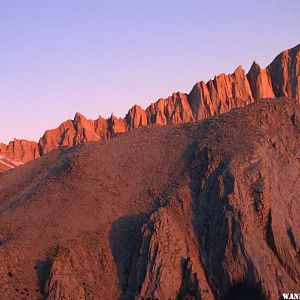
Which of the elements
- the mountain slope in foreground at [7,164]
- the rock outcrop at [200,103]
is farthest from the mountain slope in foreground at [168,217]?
the mountain slope in foreground at [7,164]

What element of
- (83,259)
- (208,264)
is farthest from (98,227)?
(208,264)

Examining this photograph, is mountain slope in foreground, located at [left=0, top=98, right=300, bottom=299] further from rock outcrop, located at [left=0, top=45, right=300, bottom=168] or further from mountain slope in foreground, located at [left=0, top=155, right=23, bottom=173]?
mountain slope in foreground, located at [left=0, top=155, right=23, bottom=173]

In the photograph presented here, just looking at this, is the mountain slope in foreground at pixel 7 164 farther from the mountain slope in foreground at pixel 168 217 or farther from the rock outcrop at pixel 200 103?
the mountain slope in foreground at pixel 168 217

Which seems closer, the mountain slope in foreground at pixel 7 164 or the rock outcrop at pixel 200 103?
the rock outcrop at pixel 200 103

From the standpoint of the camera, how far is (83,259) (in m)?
51.4

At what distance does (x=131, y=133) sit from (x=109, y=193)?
378 inches

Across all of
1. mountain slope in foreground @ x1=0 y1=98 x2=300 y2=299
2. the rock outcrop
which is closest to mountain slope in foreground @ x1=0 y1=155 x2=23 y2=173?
the rock outcrop

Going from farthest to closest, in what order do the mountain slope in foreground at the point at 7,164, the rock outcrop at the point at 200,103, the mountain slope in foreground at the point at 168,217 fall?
1. the mountain slope in foreground at the point at 7,164
2. the rock outcrop at the point at 200,103
3. the mountain slope in foreground at the point at 168,217

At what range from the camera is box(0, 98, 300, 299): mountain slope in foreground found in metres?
49.5

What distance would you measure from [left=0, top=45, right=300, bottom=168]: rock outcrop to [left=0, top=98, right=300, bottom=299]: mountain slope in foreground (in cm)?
2749

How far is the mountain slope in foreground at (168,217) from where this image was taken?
49500 millimetres

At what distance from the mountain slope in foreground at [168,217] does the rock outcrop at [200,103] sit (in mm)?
27488

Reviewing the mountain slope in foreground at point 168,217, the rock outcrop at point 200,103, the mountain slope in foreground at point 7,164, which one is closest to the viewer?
the mountain slope in foreground at point 168,217

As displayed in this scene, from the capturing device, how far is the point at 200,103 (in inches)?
3893
